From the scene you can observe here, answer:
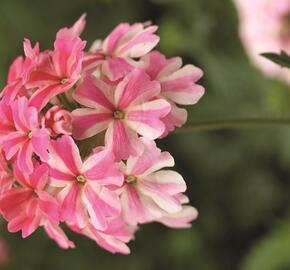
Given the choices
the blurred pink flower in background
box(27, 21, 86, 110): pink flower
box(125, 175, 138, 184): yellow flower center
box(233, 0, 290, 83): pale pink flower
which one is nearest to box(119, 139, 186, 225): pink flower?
box(125, 175, 138, 184): yellow flower center

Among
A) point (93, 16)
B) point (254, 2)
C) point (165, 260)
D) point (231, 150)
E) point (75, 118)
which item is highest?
point (254, 2)

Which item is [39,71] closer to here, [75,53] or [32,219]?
[75,53]

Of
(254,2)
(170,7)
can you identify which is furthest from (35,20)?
(254,2)

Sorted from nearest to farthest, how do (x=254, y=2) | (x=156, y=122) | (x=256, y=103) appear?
1. (x=156, y=122)
2. (x=254, y=2)
3. (x=256, y=103)

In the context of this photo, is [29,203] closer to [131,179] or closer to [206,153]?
[131,179]

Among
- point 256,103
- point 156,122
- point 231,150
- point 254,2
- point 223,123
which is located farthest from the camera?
point 231,150

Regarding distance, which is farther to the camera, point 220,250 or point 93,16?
point 220,250

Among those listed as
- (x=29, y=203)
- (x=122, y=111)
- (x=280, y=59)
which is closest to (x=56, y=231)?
(x=29, y=203)
